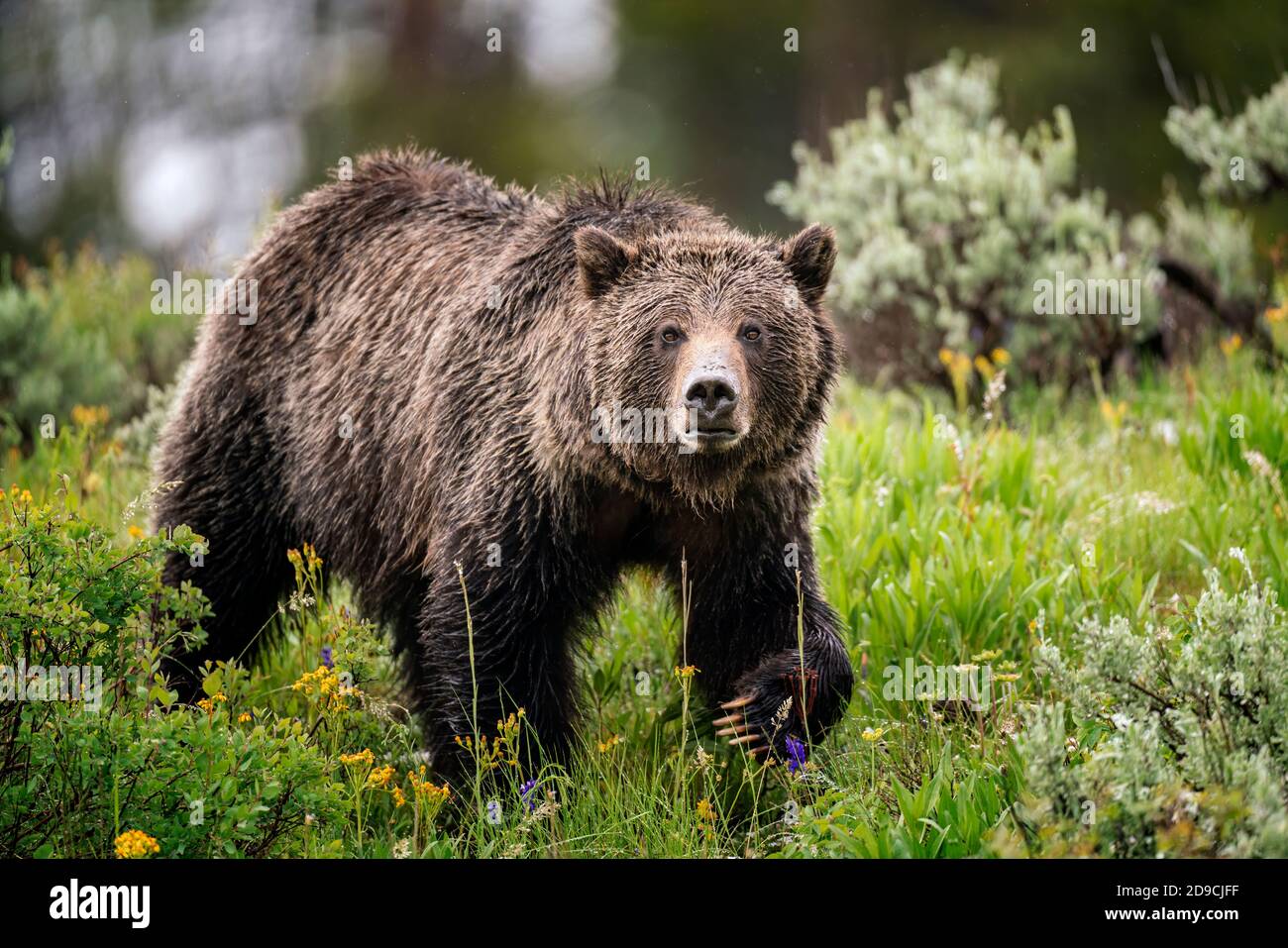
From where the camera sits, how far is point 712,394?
164 inches

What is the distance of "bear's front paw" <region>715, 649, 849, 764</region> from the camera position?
14.7 feet

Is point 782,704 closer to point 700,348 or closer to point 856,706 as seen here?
point 856,706

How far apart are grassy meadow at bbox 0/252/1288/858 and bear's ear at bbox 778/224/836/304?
24.6 inches

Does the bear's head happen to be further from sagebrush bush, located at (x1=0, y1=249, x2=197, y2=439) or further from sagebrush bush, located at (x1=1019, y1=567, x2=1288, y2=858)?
sagebrush bush, located at (x1=0, y1=249, x2=197, y2=439)

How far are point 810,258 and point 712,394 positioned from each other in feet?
2.84

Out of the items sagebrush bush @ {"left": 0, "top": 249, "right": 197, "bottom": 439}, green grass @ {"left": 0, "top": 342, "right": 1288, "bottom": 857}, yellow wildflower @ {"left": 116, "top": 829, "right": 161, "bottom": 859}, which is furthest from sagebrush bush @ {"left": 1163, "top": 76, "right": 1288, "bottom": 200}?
yellow wildflower @ {"left": 116, "top": 829, "right": 161, "bottom": 859}

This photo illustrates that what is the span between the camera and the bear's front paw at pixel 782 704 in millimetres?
4488

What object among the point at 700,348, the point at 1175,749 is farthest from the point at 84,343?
the point at 1175,749

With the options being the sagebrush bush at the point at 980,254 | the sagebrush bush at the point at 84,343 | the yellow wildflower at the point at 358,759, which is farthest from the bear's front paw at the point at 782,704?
the sagebrush bush at the point at 84,343

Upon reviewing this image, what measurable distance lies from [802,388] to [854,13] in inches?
548
